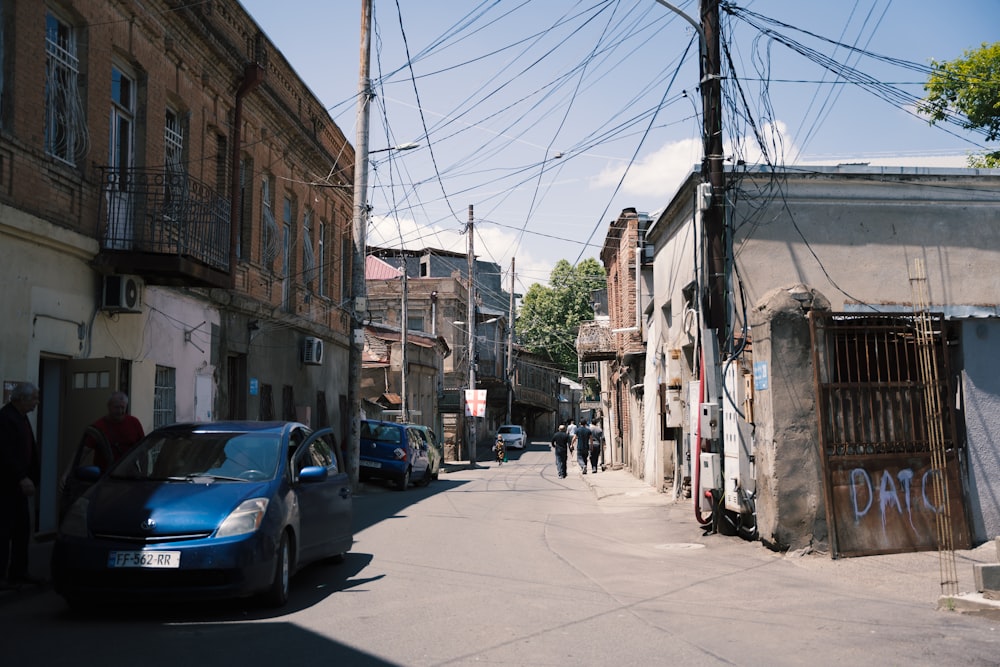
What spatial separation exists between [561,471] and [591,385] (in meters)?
40.0

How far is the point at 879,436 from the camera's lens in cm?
1130

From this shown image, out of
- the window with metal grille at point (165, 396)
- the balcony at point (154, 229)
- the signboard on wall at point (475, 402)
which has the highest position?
Result: the balcony at point (154, 229)

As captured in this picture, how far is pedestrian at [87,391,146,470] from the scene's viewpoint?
9898mm

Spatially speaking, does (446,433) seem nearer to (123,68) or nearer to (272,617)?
(123,68)

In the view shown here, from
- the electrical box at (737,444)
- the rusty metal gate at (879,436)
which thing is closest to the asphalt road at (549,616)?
the rusty metal gate at (879,436)

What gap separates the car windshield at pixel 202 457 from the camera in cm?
852

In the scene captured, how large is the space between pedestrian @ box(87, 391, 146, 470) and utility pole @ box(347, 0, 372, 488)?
1134 cm

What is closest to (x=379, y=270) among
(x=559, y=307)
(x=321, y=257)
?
(x=559, y=307)

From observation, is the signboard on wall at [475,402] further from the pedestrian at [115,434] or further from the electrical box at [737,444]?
the pedestrian at [115,434]

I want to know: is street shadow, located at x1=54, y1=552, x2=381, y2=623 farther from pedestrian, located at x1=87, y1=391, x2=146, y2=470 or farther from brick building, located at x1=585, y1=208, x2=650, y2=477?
brick building, located at x1=585, y1=208, x2=650, y2=477

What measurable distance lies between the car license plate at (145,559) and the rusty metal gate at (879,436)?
7095mm

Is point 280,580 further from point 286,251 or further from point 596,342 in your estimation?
point 596,342

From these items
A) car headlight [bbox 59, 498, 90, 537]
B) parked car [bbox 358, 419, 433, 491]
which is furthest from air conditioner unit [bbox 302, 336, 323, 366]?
car headlight [bbox 59, 498, 90, 537]

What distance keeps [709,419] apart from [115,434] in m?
7.46
